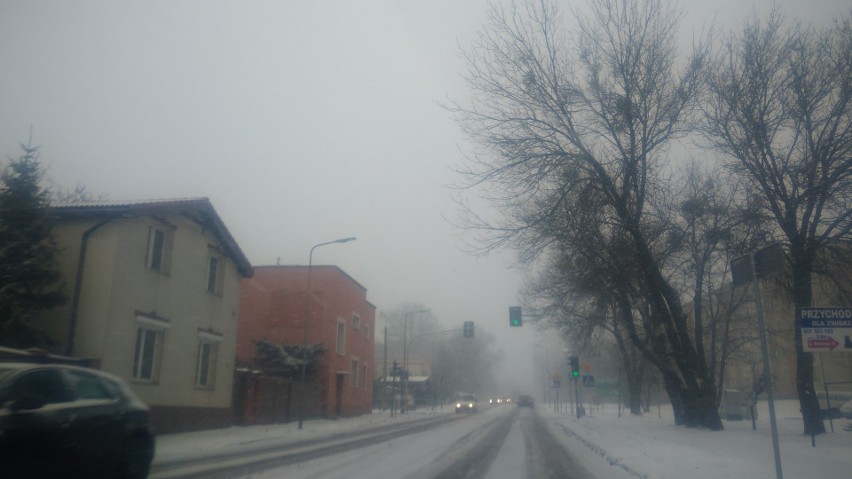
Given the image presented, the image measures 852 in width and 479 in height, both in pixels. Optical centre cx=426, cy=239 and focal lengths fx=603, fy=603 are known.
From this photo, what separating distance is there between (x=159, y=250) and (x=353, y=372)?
979 inches

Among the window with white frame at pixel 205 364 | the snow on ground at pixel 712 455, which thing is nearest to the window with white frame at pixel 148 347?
the window with white frame at pixel 205 364

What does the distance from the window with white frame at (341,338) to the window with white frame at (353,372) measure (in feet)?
6.66

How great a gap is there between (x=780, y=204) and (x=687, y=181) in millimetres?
4975

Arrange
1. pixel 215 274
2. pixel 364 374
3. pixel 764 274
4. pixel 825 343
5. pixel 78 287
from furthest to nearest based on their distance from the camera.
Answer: pixel 364 374 < pixel 215 274 < pixel 78 287 < pixel 825 343 < pixel 764 274

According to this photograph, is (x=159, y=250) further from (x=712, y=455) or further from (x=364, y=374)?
(x=364, y=374)

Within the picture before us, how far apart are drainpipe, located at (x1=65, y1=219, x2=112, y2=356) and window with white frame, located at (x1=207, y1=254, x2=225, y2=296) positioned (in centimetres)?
634

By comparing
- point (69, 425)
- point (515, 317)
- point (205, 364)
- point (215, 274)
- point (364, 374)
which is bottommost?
point (69, 425)

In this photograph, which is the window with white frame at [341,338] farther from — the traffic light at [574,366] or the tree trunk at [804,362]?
the tree trunk at [804,362]

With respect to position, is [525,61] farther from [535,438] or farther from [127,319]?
[127,319]

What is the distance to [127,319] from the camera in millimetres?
18688

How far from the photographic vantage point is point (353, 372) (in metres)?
43.8

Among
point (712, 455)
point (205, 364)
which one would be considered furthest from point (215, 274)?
point (712, 455)

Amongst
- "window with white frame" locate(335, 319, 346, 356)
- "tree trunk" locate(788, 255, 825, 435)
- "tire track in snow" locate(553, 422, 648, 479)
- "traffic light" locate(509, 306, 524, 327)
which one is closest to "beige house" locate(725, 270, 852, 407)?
"tree trunk" locate(788, 255, 825, 435)

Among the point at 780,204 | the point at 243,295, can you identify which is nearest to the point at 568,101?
the point at 780,204
